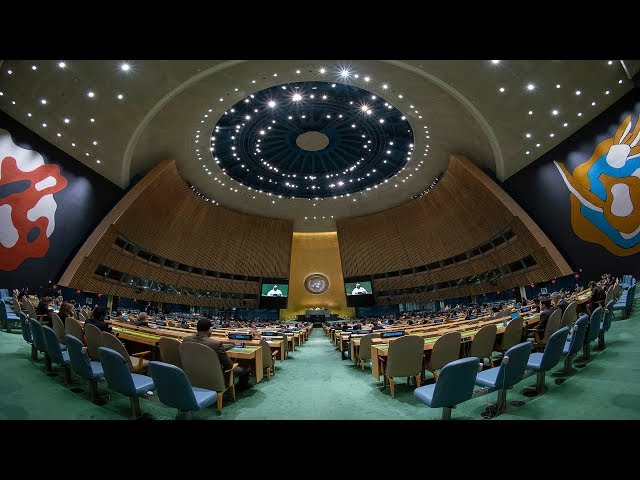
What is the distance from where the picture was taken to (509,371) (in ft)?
9.37

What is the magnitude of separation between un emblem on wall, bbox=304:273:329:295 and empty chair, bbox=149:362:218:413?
30.4m

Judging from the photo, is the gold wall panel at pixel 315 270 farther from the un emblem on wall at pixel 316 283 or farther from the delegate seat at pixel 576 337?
the delegate seat at pixel 576 337

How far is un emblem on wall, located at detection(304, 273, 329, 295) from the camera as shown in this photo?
107ft

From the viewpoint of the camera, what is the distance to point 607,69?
35.4ft

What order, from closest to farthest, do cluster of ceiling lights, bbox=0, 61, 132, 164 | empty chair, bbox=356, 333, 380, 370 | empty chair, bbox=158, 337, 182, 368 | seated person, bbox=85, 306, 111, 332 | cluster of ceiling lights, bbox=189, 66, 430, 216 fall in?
empty chair, bbox=158, 337, 182, 368, seated person, bbox=85, 306, 111, 332, empty chair, bbox=356, 333, 380, 370, cluster of ceiling lights, bbox=0, 61, 132, 164, cluster of ceiling lights, bbox=189, 66, 430, 216

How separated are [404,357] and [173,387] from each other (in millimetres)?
3034

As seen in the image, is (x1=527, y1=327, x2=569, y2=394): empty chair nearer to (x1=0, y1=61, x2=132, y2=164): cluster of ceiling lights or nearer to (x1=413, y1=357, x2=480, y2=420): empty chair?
(x1=413, y1=357, x2=480, y2=420): empty chair

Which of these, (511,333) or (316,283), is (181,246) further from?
(511,333)

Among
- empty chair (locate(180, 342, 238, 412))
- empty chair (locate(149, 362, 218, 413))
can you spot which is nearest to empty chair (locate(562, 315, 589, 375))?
empty chair (locate(180, 342, 238, 412))

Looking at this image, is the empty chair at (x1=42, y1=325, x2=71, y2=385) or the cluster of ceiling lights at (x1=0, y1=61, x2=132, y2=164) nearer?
the empty chair at (x1=42, y1=325, x2=71, y2=385)

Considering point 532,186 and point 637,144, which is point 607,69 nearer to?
point 637,144

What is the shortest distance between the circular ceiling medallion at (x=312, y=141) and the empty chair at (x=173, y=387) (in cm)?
1806

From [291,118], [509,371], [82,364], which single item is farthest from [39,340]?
[291,118]
